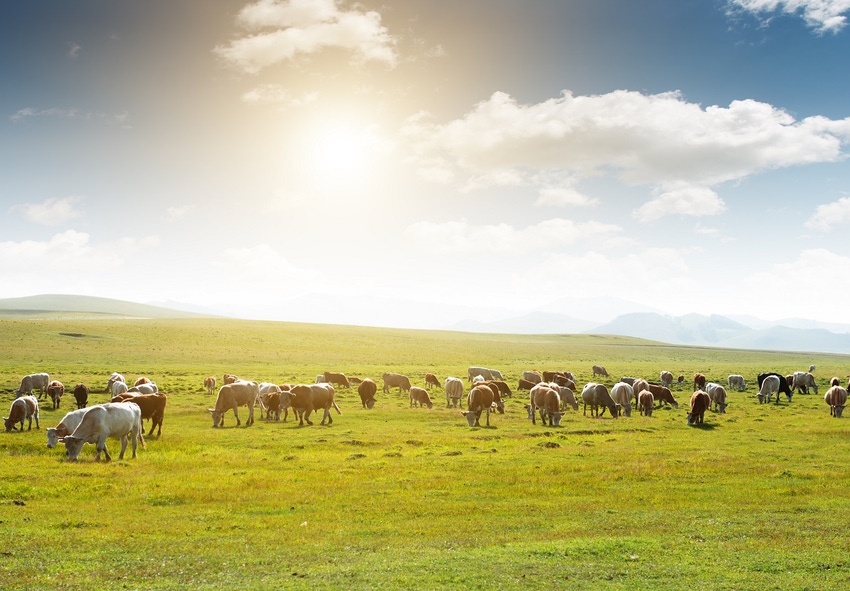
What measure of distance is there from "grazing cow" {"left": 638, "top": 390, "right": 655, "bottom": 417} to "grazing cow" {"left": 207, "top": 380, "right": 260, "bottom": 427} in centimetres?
2427

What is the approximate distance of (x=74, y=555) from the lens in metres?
10.4

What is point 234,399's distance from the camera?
29453 mm

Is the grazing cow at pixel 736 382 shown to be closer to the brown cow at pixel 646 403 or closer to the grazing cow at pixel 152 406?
the brown cow at pixel 646 403

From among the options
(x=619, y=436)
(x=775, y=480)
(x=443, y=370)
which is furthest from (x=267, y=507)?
(x=443, y=370)

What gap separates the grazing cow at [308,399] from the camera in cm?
3016

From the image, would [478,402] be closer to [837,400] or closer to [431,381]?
[431,381]

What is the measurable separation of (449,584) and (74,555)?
279 inches

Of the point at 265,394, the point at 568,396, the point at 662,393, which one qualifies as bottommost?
the point at 265,394

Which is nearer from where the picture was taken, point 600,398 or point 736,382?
point 600,398

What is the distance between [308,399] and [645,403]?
70.5ft

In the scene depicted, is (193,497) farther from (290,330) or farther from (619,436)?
(290,330)

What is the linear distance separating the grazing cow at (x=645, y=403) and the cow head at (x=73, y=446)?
30.8 m

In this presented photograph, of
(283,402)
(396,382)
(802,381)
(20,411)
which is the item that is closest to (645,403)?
(396,382)

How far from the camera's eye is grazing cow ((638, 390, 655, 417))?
35.5 metres
